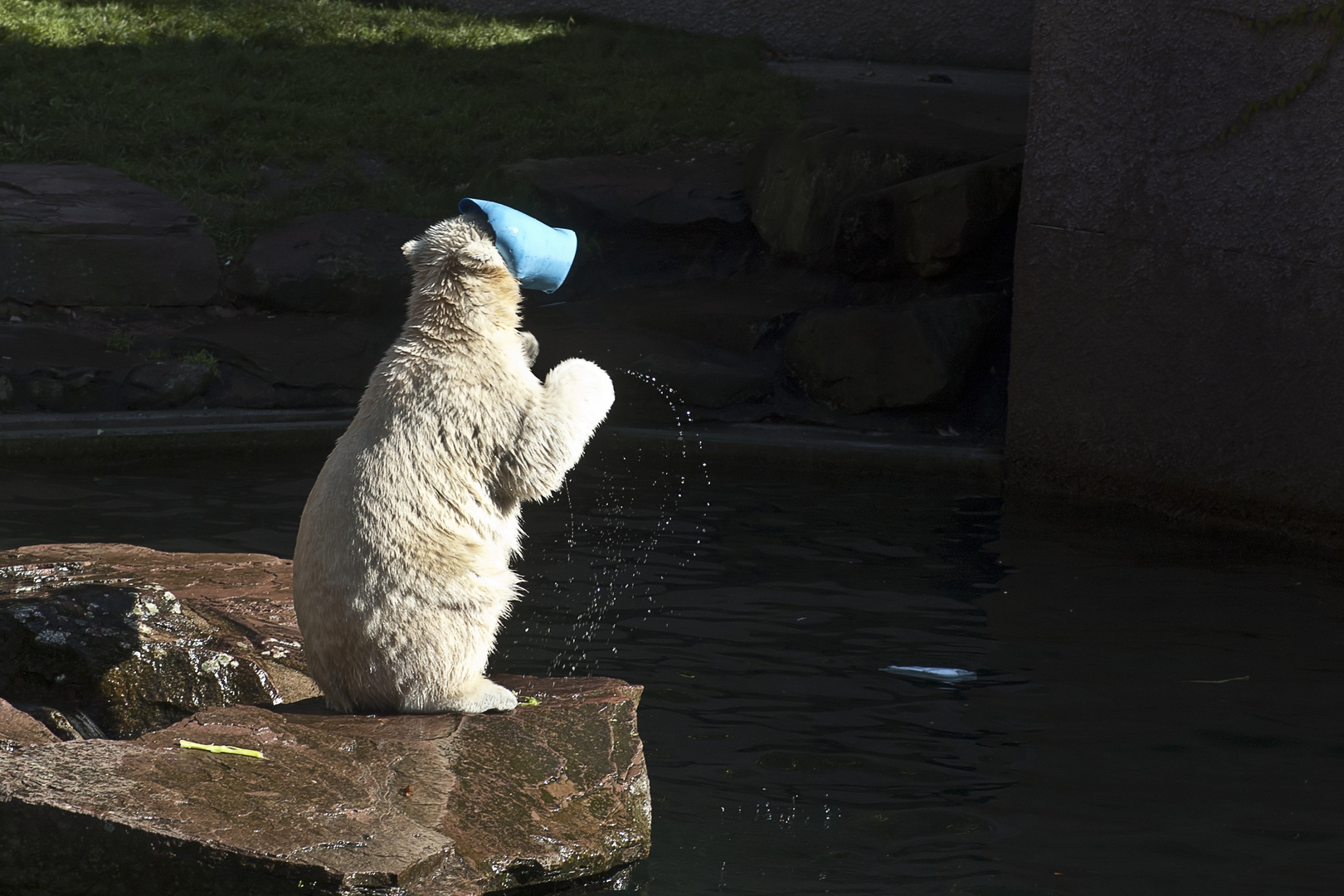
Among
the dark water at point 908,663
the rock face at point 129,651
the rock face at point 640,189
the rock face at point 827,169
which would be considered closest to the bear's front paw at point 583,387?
the dark water at point 908,663

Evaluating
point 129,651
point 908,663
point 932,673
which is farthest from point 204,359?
point 932,673

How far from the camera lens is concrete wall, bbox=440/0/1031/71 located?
12.6 metres

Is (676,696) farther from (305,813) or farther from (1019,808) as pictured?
(305,813)

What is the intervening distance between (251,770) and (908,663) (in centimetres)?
246

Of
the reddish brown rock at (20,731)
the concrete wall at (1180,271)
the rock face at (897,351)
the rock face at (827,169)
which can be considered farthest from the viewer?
the rock face at (827,169)

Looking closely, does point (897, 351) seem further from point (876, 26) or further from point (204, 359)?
point (876, 26)

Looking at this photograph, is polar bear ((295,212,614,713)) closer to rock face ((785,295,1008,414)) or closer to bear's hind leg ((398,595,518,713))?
bear's hind leg ((398,595,518,713))

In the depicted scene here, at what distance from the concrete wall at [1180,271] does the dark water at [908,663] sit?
19.6 inches

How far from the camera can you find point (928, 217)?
828cm

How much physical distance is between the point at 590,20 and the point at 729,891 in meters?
11.0

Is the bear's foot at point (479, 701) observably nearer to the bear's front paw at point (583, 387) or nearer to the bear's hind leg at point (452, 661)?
the bear's hind leg at point (452, 661)

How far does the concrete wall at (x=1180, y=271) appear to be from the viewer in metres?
6.29

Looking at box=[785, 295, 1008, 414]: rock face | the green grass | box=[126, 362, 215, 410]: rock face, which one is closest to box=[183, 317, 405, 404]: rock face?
box=[126, 362, 215, 410]: rock face

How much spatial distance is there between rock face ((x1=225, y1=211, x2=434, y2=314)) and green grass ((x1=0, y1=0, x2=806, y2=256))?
0.42 metres
